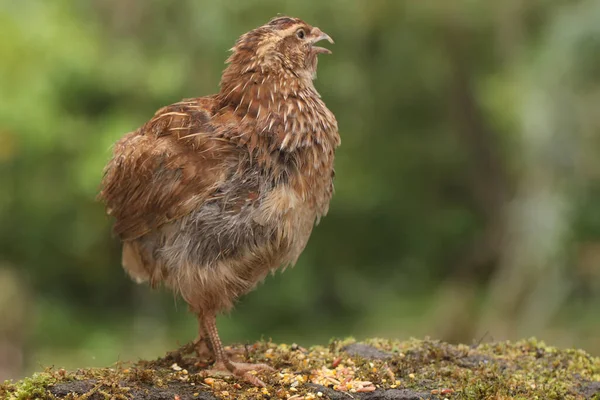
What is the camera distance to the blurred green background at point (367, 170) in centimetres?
955

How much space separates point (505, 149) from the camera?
11.3 metres

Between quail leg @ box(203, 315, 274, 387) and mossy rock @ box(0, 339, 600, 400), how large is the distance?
0.06 metres

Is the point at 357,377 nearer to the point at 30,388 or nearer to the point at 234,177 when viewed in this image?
the point at 234,177

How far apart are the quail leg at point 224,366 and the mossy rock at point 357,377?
56mm

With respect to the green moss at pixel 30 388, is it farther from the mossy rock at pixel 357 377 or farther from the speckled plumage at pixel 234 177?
the speckled plumage at pixel 234 177

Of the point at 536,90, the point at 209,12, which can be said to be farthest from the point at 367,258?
the point at 209,12

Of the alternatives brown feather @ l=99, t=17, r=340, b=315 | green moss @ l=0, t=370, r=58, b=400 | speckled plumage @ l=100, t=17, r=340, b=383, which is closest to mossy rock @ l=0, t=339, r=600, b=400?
green moss @ l=0, t=370, r=58, b=400

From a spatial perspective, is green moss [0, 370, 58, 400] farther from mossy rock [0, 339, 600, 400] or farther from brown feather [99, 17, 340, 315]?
brown feather [99, 17, 340, 315]

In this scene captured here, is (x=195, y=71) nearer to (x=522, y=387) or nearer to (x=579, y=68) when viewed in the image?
(x=579, y=68)

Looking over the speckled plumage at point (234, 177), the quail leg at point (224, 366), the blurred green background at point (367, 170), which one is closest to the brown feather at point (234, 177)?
the speckled plumage at point (234, 177)

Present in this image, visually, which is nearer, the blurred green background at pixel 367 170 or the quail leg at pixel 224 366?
the quail leg at pixel 224 366

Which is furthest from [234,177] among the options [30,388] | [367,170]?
[367,170]

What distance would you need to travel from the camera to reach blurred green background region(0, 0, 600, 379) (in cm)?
955

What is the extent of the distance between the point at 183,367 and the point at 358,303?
20.3 ft
